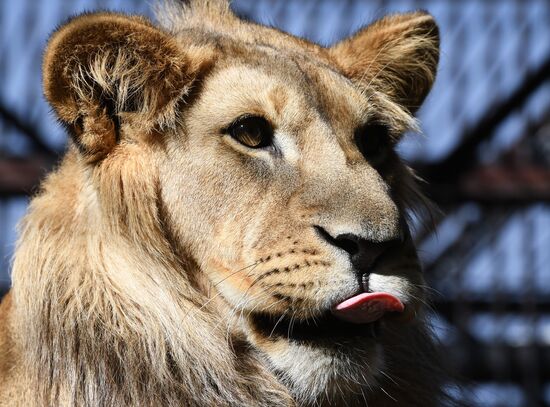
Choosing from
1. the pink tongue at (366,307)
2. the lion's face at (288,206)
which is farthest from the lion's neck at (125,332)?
the pink tongue at (366,307)

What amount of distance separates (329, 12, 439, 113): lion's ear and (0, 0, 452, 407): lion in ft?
1.35

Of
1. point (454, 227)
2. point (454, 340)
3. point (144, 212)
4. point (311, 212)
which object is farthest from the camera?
point (454, 227)

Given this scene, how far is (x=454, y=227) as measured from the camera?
9.05 meters

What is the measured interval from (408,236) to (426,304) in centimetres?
39

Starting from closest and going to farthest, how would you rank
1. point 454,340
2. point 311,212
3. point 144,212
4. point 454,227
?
point 311,212 < point 144,212 < point 454,340 < point 454,227

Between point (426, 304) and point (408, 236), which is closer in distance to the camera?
point (408, 236)

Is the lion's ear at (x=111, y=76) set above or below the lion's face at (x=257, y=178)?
above

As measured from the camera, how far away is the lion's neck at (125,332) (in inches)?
169

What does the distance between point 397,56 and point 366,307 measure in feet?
5.10

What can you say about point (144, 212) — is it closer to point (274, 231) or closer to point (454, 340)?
point (274, 231)

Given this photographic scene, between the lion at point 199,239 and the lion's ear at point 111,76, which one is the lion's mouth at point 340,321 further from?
the lion's ear at point 111,76

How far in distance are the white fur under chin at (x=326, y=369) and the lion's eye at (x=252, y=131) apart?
77cm

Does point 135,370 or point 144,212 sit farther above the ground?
point 144,212

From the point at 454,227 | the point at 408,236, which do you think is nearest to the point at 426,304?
the point at 408,236
